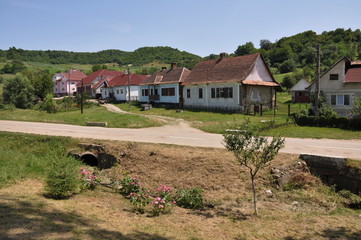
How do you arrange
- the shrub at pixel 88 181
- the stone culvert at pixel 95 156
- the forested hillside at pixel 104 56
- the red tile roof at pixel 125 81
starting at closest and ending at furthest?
the shrub at pixel 88 181 → the stone culvert at pixel 95 156 → the red tile roof at pixel 125 81 → the forested hillside at pixel 104 56

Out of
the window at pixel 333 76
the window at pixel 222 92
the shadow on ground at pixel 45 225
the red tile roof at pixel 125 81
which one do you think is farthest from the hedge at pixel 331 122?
the red tile roof at pixel 125 81

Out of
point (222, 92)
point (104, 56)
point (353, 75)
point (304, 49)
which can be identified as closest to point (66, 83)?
point (222, 92)

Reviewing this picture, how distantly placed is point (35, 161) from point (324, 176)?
1435 cm

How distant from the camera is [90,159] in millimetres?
17766

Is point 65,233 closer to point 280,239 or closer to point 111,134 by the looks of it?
point 280,239

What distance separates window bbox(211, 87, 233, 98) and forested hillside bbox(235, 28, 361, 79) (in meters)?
64.5

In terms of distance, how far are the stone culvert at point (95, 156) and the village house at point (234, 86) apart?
19450 millimetres

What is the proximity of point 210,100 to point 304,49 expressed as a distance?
8444cm

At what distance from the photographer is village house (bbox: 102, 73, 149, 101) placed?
53031 mm

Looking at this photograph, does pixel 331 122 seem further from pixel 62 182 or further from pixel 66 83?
pixel 66 83

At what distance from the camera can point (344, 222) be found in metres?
9.18

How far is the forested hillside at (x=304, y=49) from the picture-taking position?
310 ft

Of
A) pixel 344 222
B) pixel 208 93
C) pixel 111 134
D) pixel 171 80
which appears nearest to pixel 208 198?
pixel 344 222

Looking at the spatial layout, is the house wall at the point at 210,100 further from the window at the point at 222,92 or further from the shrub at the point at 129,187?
the shrub at the point at 129,187
